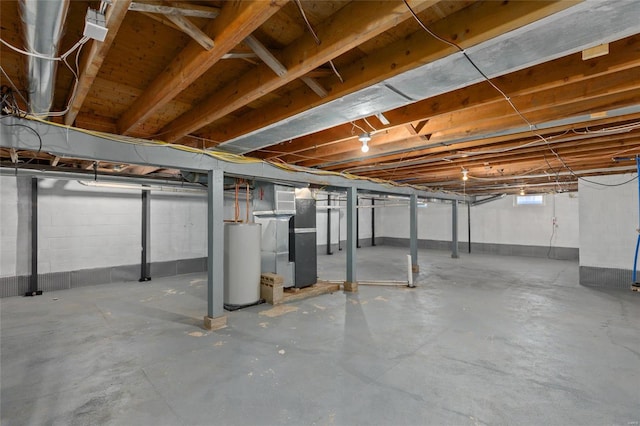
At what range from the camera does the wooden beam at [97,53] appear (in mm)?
1167

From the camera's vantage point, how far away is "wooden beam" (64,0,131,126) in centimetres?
117

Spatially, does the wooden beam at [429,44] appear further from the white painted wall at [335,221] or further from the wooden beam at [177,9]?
the white painted wall at [335,221]

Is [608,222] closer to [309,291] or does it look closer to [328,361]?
[309,291]

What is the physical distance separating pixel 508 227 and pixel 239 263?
29.3 feet

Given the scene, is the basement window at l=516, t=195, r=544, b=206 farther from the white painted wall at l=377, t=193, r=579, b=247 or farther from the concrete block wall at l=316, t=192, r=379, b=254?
the concrete block wall at l=316, t=192, r=379, b=254

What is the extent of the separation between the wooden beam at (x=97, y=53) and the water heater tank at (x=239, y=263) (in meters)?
2.10

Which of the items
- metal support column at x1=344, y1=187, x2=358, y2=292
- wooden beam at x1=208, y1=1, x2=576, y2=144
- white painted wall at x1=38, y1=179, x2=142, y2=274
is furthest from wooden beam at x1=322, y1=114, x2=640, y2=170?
white painted wall at x1=38, y1=179, x2=142, y2=274

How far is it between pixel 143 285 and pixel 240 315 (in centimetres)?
266

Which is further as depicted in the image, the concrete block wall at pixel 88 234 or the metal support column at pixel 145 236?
the metal support column at pixel 145 236

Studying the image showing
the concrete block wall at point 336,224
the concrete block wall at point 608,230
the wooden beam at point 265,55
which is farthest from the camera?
the concrete block wall at point 336,224

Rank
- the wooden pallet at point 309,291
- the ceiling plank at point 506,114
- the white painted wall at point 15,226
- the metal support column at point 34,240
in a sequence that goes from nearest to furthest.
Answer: the ceiling plank at point 506,114
the wooden pallet at point 309,291
the white painted wall at point 15,226
the metal support column at point 34,240

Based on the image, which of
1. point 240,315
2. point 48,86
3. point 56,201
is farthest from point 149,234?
point 48,86

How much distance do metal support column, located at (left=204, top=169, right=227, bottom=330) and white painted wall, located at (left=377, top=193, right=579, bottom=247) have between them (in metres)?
9.14

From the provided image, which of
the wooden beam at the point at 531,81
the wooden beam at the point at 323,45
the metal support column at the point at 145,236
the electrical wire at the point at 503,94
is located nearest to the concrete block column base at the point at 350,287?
the wooden beam at the point at 531,81
